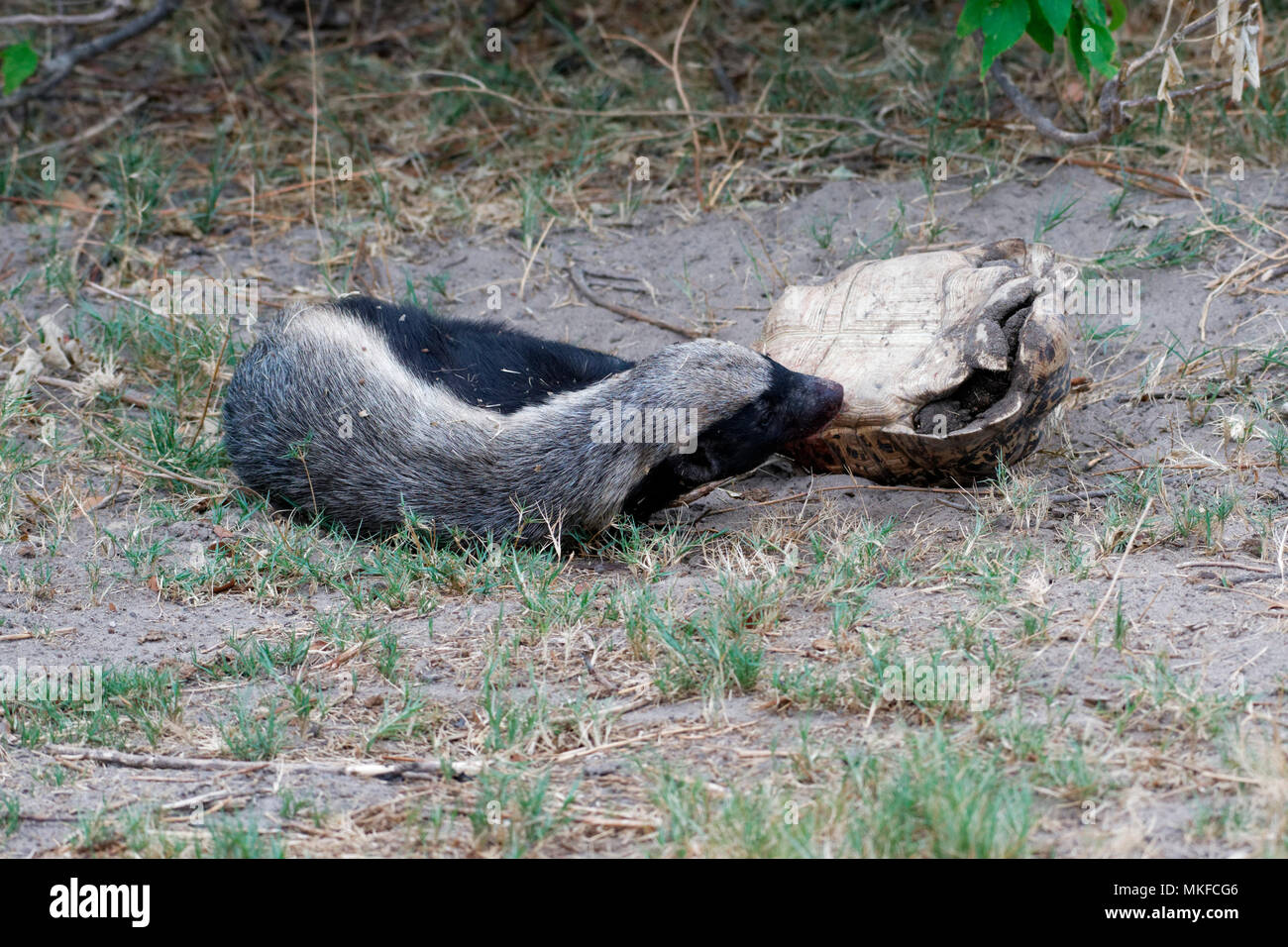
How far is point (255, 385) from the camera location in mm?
4902


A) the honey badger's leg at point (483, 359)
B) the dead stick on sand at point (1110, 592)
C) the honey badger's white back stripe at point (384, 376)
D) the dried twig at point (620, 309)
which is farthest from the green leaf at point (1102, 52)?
the honey badger's white back stripe at point (384, 376)

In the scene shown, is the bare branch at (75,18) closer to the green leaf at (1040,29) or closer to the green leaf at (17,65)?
the green leaf at (17,65)

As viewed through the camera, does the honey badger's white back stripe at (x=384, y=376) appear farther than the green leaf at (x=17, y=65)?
No

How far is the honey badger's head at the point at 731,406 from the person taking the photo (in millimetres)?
4555

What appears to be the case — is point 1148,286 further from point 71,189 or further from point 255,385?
point 71,189

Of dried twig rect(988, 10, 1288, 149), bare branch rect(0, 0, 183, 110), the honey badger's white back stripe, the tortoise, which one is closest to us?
the tortoise

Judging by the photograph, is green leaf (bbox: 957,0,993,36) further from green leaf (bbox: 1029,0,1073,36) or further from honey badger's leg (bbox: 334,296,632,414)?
honey badger's leg (bbox: 334,296,632,414)

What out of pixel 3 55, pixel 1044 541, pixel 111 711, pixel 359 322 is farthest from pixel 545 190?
pixel 111 711

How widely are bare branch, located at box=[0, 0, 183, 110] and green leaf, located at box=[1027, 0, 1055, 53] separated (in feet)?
14.7

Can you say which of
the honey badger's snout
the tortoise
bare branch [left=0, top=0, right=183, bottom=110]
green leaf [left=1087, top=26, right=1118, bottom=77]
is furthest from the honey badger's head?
bare branch [left=0, top=0, right=183, bottom=110]

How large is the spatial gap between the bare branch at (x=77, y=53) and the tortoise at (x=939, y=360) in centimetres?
415

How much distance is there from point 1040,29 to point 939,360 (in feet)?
4.90

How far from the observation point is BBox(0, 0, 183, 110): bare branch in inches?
273

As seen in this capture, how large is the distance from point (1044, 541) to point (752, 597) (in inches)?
41.2
